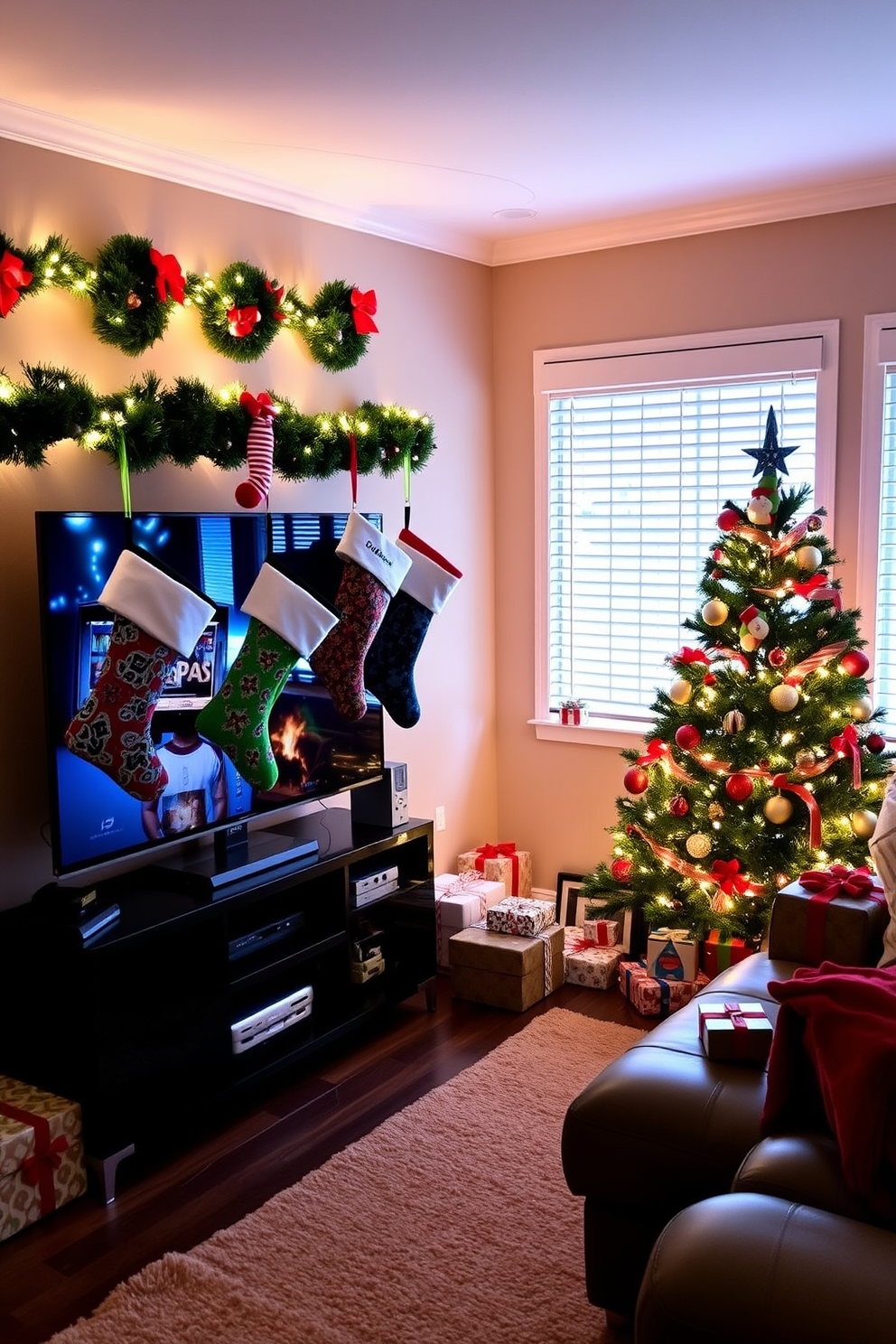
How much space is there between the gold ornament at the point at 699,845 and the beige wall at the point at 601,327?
2.76 feet

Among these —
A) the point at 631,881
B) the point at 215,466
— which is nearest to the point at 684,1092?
the point at 631,881

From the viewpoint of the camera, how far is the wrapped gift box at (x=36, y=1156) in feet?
8.55

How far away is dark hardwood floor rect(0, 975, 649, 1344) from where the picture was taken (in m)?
2.50

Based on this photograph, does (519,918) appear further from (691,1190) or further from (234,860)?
(691,1190)

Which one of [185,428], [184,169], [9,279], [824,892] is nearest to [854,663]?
[824,892]

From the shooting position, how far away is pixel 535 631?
4836 mm

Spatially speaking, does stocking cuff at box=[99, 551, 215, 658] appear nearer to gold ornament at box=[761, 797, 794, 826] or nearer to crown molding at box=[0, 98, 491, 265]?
crown molding at box=[0, 98, 491, 265]

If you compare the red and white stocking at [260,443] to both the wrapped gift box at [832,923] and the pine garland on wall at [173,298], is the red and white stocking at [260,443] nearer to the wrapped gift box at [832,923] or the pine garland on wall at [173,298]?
the pine garland on wall at [173,298]

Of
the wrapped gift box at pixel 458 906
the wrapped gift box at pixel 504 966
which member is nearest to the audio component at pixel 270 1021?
the wrapped gift box at pixel 504 966

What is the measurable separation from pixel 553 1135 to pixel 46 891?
1480 millimetres

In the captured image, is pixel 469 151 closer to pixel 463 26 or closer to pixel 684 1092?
pixel 463 26

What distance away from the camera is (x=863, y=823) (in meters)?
3.50

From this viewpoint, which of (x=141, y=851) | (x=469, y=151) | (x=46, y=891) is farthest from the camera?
(x=469, y=151)

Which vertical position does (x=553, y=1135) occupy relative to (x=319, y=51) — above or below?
below
